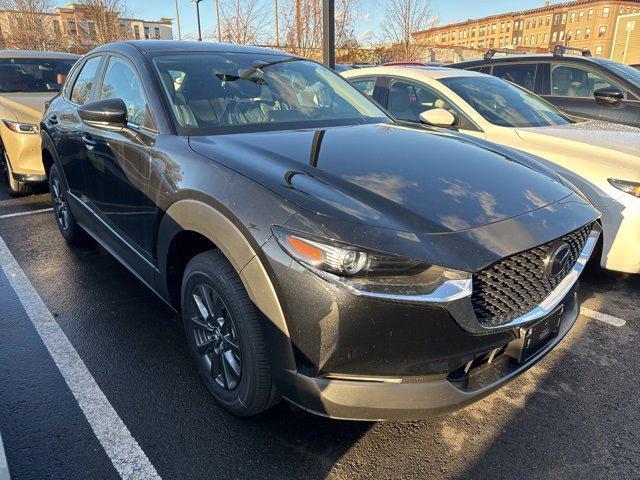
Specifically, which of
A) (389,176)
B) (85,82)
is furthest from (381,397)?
(85,82)

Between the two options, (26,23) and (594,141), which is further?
(26,23)

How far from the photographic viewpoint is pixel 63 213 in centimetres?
436

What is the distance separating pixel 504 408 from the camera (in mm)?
2410

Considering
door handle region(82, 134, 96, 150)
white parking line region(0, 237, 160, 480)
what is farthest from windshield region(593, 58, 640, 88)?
white parking line region(0, 237, 160, 480)

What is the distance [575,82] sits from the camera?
609 cm

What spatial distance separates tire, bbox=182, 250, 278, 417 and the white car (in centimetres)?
245

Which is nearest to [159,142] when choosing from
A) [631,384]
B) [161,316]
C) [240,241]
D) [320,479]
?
[240,241]

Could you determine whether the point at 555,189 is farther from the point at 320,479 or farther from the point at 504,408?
the point at 320,479

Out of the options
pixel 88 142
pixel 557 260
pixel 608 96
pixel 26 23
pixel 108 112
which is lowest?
pixel 557 260

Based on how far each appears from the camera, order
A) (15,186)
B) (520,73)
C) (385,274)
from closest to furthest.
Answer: (385,274), (15,186), (520,73)

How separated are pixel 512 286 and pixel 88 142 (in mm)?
2868

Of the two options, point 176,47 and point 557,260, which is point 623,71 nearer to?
point 557,260

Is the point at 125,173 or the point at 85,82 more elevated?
the point at 85,82

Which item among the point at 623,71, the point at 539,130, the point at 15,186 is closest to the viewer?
the point at 539,130
